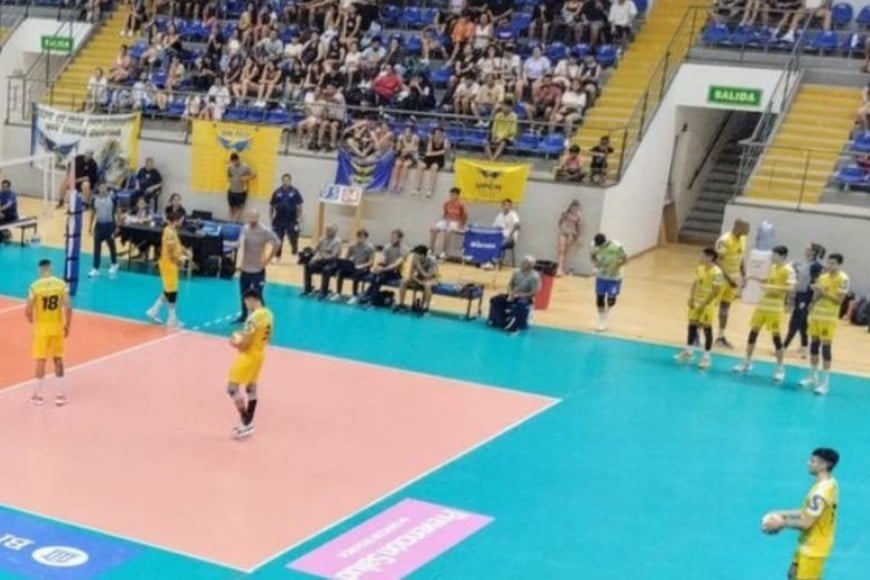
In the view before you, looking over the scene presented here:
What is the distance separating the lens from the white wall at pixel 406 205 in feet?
85.3

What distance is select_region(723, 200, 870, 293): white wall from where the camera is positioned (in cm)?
2406

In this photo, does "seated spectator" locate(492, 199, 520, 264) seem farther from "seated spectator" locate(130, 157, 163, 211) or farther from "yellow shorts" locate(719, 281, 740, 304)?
"seated spectator" locate(130, 157, 163, 211)

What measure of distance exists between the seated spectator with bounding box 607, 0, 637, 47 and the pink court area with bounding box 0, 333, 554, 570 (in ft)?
47.9

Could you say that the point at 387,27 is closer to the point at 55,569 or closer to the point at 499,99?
the point at 499,99

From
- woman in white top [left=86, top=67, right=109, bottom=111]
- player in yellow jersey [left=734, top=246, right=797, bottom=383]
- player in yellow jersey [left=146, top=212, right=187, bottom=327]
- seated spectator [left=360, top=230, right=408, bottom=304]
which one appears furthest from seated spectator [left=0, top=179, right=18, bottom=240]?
player in yellow jersey [left=734, top=246, right=797, bottom=383]

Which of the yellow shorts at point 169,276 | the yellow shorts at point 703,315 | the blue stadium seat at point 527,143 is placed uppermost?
the blue stadium seat at point 527,143

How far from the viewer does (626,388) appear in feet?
57.5

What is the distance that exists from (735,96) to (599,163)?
3.96 metres

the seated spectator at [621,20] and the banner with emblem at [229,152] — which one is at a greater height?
the seated spectator at [621,20]

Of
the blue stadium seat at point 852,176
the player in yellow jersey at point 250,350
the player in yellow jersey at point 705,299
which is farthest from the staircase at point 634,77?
the player in yellow jersey at point 250,350

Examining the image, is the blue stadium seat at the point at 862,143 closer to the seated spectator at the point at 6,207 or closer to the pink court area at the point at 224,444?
the pink court area at the point at 224,444

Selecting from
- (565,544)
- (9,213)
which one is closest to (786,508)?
(565,544)

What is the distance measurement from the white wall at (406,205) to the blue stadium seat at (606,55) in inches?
181

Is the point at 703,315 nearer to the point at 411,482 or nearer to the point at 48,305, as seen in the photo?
the point at 411,482
